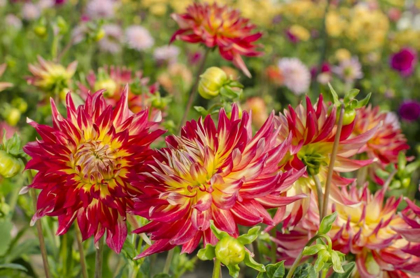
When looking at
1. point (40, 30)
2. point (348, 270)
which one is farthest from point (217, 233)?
point (40, 30)

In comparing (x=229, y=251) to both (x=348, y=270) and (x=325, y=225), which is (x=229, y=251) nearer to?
(x=325, y=225)

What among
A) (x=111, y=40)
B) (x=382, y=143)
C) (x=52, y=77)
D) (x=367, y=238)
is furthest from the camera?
(x=111, y=40)

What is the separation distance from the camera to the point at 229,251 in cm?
50

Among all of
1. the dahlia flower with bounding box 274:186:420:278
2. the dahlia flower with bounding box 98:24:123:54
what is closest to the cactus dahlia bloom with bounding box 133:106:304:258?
the dahlia flower with bounding box 274:186:420:278

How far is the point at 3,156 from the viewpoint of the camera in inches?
25.4

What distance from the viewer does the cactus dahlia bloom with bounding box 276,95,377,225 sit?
2.05 ft

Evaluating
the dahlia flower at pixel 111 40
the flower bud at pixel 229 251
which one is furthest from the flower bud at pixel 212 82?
the dahlia flower at pixel 111 40

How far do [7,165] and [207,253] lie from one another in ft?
1.00

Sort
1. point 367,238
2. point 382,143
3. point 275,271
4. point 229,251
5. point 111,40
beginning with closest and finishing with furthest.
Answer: point 229,251 < point 275,271 < point 367,238 < point 382,143 < point 111,40

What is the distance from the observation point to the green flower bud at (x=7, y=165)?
2.10ft

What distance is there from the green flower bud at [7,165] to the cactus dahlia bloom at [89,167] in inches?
2.5

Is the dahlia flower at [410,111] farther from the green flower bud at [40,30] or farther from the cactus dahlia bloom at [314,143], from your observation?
the cactus dahlia bloom at [314,143]

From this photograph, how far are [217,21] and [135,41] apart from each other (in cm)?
230

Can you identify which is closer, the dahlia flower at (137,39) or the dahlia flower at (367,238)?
the dahlia flower at (367,238)
